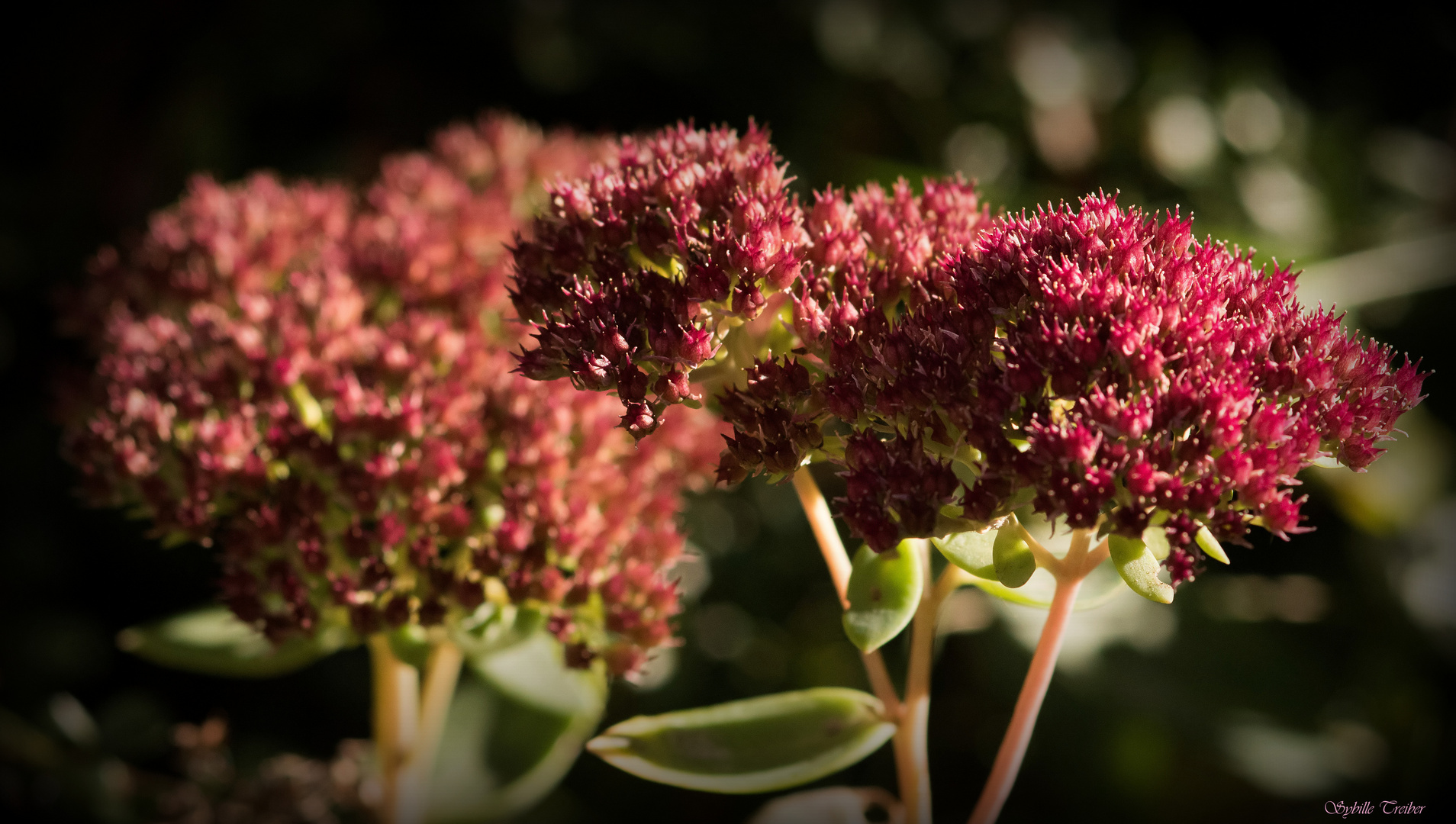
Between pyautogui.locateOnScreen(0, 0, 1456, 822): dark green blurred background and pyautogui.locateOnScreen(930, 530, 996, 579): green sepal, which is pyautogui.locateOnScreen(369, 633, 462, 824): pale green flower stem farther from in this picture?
pyautogui.locateOnScreen(930, 530, 996, 579): green sepal

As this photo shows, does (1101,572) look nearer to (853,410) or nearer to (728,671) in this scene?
(853,410)

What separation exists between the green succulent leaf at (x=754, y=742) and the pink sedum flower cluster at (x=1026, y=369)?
0.85ft

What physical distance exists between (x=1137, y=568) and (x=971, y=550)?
5.6 inches

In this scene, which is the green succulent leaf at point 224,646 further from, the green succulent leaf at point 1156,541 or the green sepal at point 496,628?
the green succulent leaf at point 1156,541

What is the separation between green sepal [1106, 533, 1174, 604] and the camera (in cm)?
71

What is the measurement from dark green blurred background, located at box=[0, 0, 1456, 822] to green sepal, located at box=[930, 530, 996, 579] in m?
0.65

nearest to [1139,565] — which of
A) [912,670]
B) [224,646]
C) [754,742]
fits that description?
[912,670]

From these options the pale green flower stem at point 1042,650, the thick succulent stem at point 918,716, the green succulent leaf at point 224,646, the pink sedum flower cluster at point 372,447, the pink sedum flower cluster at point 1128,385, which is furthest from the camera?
the green succulent leaf at point 224,646

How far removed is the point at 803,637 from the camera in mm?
1568

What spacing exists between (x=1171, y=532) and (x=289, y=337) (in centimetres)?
95

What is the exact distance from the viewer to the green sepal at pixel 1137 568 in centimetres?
71

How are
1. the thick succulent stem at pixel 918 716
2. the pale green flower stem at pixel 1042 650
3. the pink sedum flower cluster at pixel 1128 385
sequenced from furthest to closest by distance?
the thick succulent stem at pixel 918 716 → the pale green flower stem at pixel 1042 650 → the pink sedum flower cluster at pixel 1128 385

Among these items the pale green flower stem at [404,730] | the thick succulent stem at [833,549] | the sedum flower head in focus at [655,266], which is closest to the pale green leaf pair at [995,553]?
the thick succulent stem at [833,549]

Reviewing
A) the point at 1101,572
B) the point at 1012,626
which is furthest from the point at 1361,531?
the point at 1101,572
